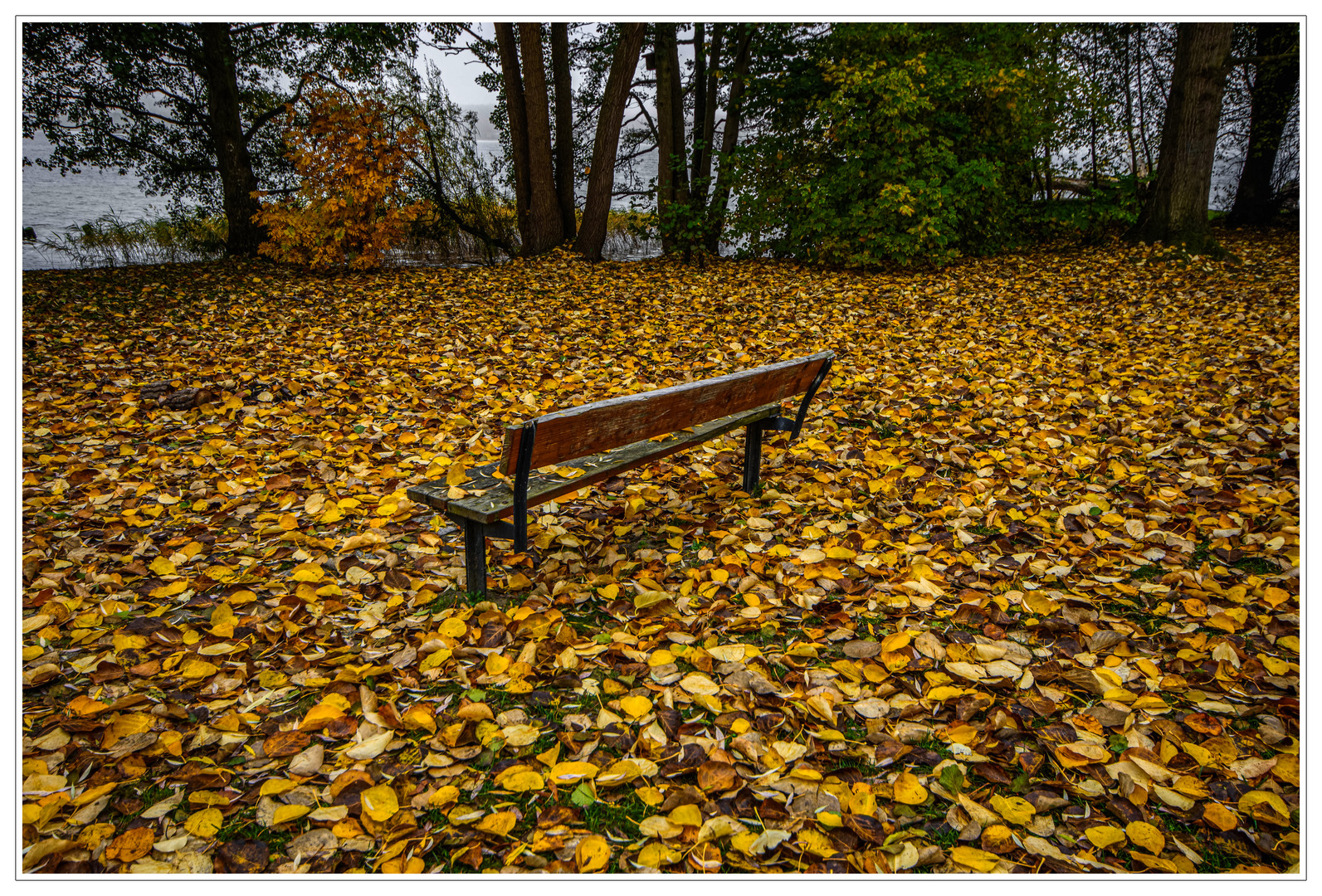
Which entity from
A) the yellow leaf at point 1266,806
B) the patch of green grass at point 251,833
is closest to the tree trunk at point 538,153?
the patch of green grass at point 251,833

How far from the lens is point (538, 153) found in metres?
9.77

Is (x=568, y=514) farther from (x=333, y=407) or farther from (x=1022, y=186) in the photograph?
(x=1022, y=186)

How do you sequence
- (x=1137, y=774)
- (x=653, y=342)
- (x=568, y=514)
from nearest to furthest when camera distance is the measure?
1. (x=1137, y=774)
2. (x=568, y=514)
3. (x=653, y=342)

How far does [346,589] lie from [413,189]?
8452 millimetres

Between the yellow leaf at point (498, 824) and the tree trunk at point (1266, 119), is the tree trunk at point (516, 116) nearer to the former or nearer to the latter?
the yellow leaf at point (498, 824)

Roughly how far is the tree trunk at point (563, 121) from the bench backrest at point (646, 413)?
25.7 feet

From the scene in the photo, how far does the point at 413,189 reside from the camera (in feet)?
32.0

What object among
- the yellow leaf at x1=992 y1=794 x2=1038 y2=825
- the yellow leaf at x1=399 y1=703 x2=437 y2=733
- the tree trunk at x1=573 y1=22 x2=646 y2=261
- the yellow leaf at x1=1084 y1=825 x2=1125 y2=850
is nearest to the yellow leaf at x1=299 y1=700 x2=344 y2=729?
the yellow leaf at x1=399 y1=703 x2=437 y2=733

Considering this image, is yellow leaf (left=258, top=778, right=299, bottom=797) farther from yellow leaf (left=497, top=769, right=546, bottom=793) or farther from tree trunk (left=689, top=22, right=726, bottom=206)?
tree trunk (left=689, top=22, right=726, bottom=206)

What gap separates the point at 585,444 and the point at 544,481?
25cm

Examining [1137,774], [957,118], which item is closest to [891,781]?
[1137,774]

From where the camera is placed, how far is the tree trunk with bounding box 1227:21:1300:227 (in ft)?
36.6

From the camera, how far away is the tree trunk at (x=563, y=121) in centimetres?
1056

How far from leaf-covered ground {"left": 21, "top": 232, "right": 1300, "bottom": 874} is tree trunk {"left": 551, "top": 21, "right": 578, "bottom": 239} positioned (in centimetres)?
608
